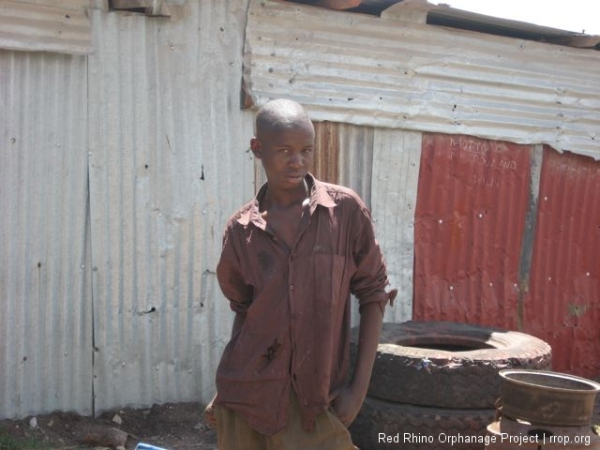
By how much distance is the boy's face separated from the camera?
3045 mm

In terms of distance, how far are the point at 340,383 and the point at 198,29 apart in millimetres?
3582

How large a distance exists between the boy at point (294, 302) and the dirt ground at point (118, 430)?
2.51m

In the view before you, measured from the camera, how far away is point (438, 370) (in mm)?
4836

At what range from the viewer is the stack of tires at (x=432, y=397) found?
15.7 feet

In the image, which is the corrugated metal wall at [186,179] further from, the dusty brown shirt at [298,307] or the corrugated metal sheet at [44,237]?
the dusty brown shirt at [298,307]

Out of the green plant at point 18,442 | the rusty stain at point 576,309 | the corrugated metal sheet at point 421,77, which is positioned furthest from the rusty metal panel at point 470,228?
the green plant at point 18,442

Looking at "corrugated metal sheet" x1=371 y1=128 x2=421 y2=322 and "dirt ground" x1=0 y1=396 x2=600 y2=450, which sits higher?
"corrugated metal sheet" x1=371 y1=128 x2=421 y2=322

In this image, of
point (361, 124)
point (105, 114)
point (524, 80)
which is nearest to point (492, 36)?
point (524, 80)

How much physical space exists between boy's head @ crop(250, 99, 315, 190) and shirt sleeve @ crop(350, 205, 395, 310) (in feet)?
0.94

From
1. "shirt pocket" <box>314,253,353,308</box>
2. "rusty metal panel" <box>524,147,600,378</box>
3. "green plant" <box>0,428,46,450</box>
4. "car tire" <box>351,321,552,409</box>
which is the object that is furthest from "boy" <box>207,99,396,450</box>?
"rusty metal panel" <box>524,147,600,378</box>

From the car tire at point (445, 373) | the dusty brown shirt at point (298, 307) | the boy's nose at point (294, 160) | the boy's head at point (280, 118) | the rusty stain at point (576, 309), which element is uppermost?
the boy's head at point (280, 118)

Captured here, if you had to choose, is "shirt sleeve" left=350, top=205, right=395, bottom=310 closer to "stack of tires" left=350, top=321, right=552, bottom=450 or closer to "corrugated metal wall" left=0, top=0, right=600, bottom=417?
"stack of tires" left=350, top=321, right=552, bottom=450

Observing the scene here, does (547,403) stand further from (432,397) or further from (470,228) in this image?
(470,228)

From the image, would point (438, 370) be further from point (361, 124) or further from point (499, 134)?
point (499, 134)
